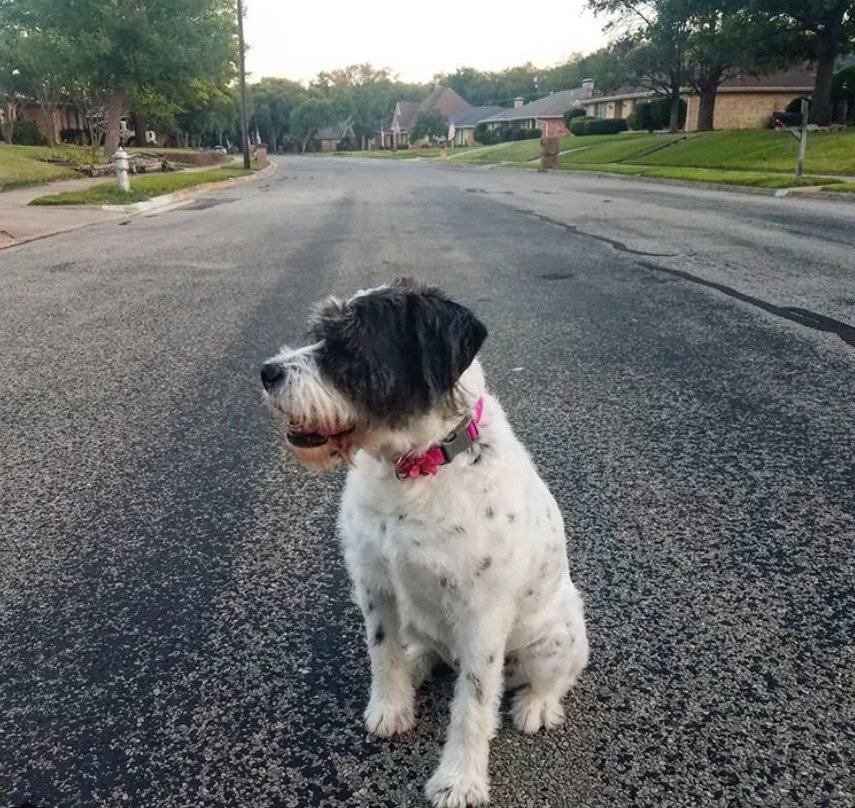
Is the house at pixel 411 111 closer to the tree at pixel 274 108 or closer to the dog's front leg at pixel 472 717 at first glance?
the tree at pixel 274 108

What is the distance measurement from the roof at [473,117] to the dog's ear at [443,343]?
409 feet

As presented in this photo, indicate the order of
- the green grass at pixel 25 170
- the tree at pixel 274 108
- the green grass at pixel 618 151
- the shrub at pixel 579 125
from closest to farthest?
the green grass at pixel 25 170 < the green grass at pixel 618 151 < the shrub at pixel 579 125 < the tree at pixel 274 108

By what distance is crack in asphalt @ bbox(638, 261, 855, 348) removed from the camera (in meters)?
7.61

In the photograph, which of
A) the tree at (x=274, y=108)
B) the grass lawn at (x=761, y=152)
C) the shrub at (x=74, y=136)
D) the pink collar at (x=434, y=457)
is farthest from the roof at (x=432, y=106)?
the pink collar at (x=434, y=457)

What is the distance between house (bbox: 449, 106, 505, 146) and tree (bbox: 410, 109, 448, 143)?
305cm

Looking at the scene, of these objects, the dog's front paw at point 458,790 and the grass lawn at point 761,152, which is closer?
the dog's front paw at point 458,790

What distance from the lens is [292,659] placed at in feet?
10.1

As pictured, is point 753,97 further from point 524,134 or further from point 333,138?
point 333,138

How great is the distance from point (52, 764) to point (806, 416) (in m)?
4.96

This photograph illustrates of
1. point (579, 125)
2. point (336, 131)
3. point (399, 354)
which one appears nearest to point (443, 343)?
point (399, 354)

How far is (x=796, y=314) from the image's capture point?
8328mm

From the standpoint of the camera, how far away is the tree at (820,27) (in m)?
39.4

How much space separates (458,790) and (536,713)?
434mm

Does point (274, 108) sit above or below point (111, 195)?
above
